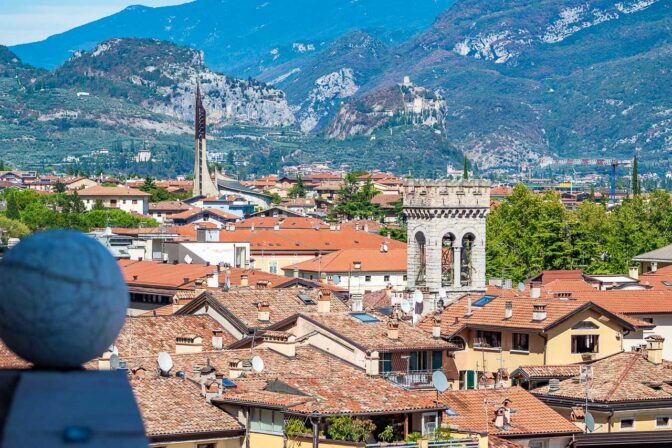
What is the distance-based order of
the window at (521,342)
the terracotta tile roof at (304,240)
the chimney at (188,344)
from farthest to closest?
1. the terracotta tile roof at (304,240)
2. the window at (521,342)
3. the chimney at (188,344)

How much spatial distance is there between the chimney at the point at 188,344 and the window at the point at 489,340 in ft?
32.1

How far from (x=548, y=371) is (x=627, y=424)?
4.85 metres

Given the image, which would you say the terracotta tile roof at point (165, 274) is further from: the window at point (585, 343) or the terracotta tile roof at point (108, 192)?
the terracotta tile roof at point (108, 192)

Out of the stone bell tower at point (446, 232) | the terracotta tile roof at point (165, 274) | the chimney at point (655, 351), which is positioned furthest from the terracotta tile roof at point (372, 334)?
the terracotta tile roof at point (165, 274)

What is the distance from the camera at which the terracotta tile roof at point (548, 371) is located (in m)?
38.4

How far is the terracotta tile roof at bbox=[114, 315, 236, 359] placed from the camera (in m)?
37.2

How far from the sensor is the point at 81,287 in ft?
21.5

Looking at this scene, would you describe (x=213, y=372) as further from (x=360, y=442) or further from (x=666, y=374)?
(x=666, y=374)

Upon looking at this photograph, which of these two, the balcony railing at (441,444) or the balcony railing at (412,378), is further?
the balcony railing at (412,378)

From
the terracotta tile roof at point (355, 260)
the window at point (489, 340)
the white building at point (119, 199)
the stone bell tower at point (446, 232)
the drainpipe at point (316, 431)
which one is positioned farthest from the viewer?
the white building at point (119, 199)

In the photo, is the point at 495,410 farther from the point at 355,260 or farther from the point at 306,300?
the point at 355,260

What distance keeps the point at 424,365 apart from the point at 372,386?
27.6ft

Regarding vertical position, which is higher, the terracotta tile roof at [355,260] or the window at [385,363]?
the terracotta tile roof at [355,260]

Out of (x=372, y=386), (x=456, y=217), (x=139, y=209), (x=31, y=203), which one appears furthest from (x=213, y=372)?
(x=139, y=209)
